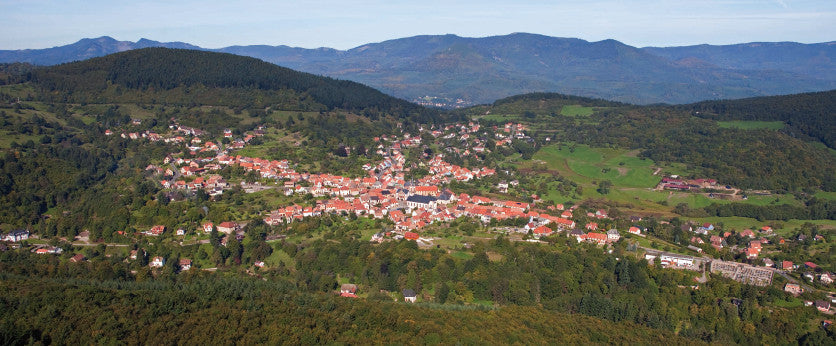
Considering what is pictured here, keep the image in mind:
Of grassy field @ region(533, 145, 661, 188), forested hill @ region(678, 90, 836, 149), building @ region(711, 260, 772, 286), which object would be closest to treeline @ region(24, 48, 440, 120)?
grassy field @ region(533, 145, 661, 188)

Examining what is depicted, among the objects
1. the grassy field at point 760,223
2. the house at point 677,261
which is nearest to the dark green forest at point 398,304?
the house at point 677,261

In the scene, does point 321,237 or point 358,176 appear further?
point 358,176

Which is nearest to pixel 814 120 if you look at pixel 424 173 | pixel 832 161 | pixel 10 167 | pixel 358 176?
pixel 832 161

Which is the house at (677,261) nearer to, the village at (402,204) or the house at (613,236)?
the village at (402,204)

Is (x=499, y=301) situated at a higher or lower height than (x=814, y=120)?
lower

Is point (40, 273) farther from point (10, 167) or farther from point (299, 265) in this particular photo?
point (10, 167)

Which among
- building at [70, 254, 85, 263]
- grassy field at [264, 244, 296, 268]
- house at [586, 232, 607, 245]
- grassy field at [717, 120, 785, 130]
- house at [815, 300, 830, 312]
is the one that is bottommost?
house at [815, 300, 830, 312]

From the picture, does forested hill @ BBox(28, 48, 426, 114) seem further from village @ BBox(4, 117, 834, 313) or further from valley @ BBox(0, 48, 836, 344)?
village @ BBox(4, 117, 834, 313)
